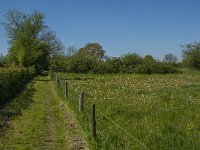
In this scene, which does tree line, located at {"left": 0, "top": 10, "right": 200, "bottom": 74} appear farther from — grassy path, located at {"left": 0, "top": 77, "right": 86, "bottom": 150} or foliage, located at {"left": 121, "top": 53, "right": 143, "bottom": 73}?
grassy path, located at {"left": 0, "top": 77, "right": 86, "bottom": 150}

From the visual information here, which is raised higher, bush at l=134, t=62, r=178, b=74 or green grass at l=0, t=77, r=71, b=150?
bush at l=134, t=62, r=178, b=74

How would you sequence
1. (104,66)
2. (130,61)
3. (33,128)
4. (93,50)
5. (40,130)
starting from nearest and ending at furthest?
(40,130) → (33,128) → (104,66) → (130,61) → (93,50)

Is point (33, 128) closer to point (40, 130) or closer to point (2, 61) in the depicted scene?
point (40, 130)

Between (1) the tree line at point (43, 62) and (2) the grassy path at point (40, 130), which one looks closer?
(2) the grassy path at point (40, 130)

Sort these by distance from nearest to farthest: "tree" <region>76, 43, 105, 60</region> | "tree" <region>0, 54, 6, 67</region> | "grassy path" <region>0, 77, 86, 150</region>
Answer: "grassy path" <region>0, 77, 86, 150</region>
"tree" <region>0, 54, 6, 67</region>
"tree" <region>76, 43, 105, 60</region>

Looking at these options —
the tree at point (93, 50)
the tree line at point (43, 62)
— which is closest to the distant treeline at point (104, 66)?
the tree line at point (43, 62)

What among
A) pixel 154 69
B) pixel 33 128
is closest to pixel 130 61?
pixel 154 69

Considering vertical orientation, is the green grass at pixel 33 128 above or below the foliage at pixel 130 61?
below

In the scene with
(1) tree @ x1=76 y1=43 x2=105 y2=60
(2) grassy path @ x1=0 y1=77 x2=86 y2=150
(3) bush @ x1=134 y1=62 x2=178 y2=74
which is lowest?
(2) grassy path @ x1=0 y1=77 x2=86 y2=150

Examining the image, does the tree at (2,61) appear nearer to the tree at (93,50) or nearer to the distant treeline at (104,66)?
the distant treeline at (104,66)

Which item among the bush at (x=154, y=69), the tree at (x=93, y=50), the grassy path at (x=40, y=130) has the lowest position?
the grassy path at (x=40, y=130)

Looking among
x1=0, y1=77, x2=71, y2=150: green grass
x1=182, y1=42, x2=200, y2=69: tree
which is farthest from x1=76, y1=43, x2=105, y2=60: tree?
x1=0, y1=77, x2=71, y2=150: green grass

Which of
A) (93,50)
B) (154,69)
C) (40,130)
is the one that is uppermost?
(93,50)

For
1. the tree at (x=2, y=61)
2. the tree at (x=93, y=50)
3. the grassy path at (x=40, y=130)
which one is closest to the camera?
the grassy path at (x=40, y=130)
